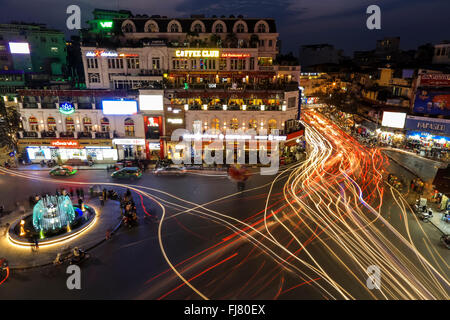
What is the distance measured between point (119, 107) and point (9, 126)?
2209 cm

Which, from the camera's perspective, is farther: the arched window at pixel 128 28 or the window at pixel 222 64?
the arched window at pixel 128 28

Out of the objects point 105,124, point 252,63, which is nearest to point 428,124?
point 252,63

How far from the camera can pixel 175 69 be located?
4734 cm

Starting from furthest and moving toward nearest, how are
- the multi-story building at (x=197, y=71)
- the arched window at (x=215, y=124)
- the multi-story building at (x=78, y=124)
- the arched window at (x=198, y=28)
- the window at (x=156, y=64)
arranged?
the arched window at (x=198, y=28), the window at (x=156, y=64), the arched window at (x=215, y=124), the multi-story building at (x=197, y=71), the multi-story building at (x=78, y=124)

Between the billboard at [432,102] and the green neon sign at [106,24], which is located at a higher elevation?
the green neon sign at [106,24]

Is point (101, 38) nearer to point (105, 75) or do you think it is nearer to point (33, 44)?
point (105, 75)

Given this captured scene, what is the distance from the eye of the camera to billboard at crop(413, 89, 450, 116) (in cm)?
4228

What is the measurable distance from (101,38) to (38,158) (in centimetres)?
2194

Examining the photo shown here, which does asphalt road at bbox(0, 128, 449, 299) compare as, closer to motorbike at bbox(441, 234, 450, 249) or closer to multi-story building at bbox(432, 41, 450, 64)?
motorbike at bbox(441, 234, 450, 249)

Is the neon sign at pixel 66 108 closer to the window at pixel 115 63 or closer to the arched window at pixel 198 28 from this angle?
the window at pixel 115 63

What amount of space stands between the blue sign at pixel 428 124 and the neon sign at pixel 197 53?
3356cm

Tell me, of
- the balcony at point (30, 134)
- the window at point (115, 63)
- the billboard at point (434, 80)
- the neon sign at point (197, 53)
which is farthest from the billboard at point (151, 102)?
the billboard at point (434, 80)

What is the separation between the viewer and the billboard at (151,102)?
42156 mm

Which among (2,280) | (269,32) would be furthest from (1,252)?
(269,32)
